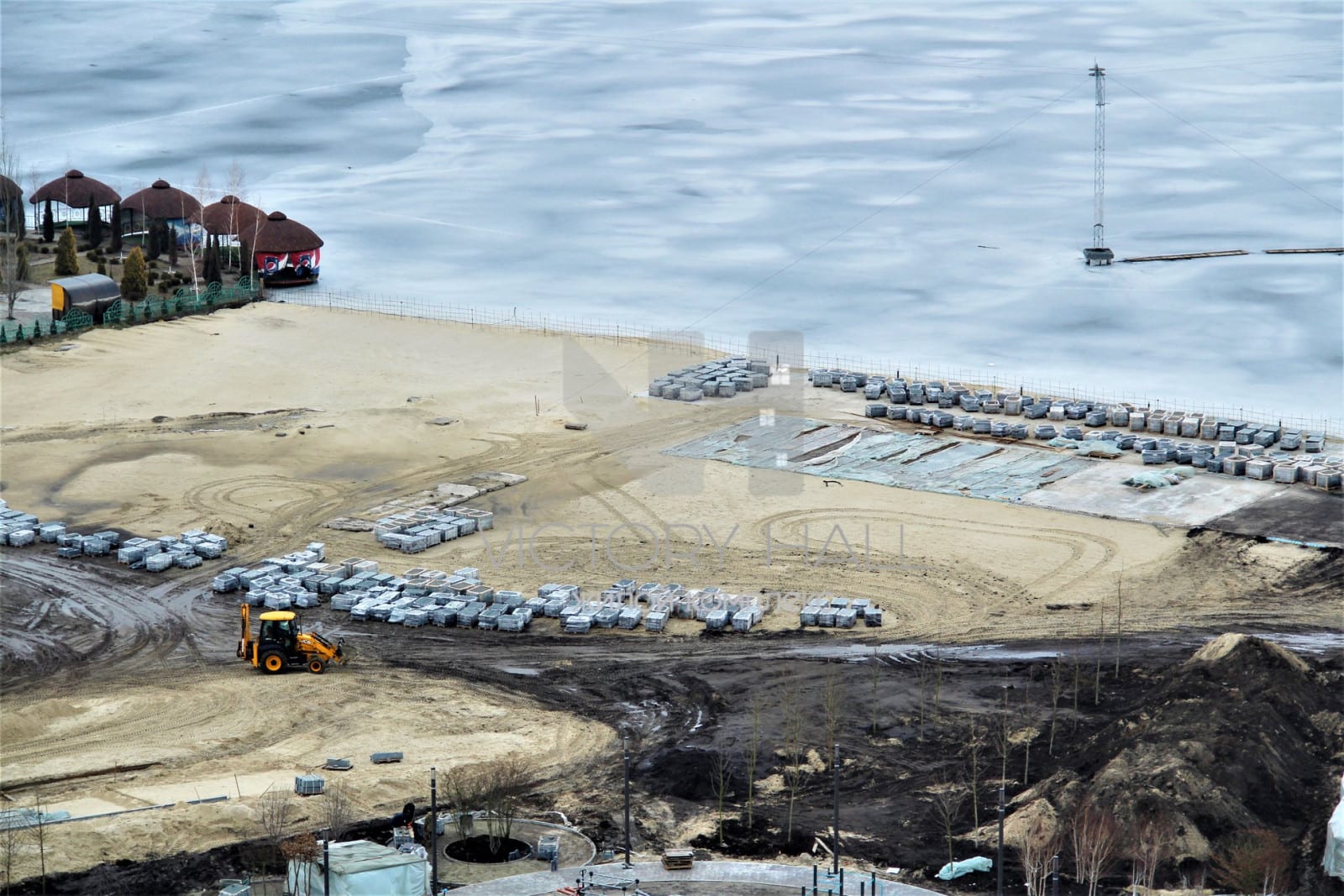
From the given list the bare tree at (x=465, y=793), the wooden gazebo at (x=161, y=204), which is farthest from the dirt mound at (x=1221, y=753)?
the wooden gazebo at (x=161, y=204)

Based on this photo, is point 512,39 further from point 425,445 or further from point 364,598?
point 364,598

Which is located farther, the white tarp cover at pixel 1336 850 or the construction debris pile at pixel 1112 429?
the construction debris pile at pixel 1112 429

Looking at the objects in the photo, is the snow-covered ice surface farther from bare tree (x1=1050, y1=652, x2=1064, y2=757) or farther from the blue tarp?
the blue tarp

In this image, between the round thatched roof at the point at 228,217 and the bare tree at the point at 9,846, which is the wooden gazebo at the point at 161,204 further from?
the bare tree at the point at 9,846

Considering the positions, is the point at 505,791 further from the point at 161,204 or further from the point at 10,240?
the point at 161,204

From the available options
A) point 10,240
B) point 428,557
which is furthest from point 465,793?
point 10,240

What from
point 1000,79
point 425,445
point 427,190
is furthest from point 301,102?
point 425,445
